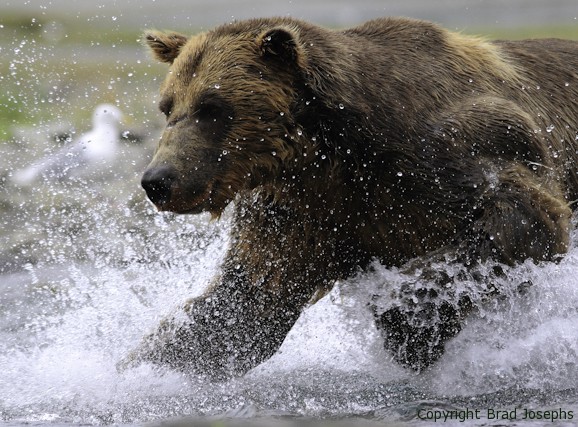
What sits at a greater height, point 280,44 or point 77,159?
point 280,44

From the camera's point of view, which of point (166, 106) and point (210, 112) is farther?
point (166, 106)

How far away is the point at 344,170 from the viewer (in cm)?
551

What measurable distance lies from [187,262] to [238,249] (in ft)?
5.36

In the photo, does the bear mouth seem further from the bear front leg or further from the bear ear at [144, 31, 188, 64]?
the bear ear at [144, 31, 188, 64]

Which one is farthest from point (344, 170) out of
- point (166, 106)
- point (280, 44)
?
point (166, 106)

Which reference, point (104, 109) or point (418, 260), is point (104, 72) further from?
point (418, 260)

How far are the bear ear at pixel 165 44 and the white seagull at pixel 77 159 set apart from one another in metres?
5.12

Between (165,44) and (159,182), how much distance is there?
1.20 meters

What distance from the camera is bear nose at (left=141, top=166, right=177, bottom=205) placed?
503 cm

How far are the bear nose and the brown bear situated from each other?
0.03 ft

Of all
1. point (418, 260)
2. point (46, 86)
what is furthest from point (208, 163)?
point (46, 86)

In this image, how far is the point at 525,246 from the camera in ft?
18.1

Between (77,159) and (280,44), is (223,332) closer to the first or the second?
(280,44)

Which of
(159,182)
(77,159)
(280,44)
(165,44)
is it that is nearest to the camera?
(159,182)
